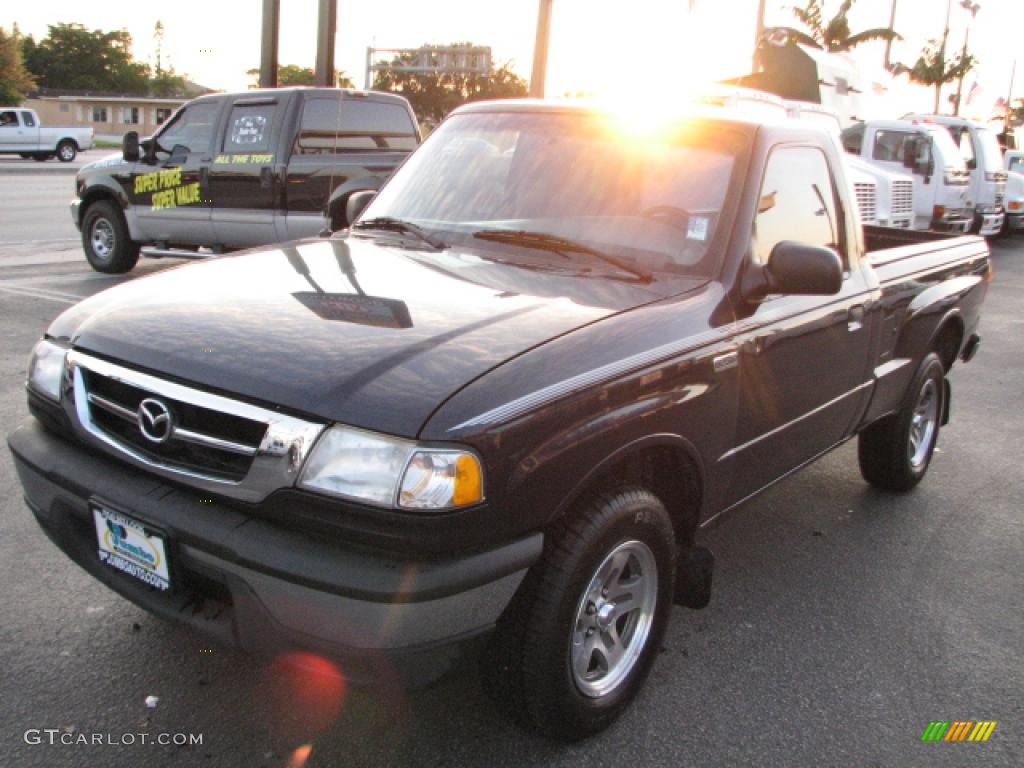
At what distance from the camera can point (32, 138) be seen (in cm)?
3584

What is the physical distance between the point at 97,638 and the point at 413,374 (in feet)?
5.26

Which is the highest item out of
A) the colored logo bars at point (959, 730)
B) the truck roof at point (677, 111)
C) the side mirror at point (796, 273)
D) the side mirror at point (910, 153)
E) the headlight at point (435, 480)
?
the side mirror at point (910, 153)

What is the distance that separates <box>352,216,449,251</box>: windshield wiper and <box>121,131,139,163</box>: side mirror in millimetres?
6647

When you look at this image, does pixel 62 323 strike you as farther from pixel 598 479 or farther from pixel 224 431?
pixel 598 479

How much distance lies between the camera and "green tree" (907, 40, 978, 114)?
147ft

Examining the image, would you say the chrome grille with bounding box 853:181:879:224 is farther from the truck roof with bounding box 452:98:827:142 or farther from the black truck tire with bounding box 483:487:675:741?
the black truck tire with bounding box 483:487:675:741

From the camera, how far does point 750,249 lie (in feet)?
10.6

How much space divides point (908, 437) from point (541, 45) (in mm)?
16202

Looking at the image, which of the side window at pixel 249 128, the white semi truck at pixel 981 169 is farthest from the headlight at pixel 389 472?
the white semi truck at pixel 981 169

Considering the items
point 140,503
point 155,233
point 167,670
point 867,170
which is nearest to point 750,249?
point 140,503

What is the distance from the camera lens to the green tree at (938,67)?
44719 mm

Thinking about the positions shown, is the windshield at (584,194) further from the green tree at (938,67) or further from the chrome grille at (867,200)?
the green tree at (938,67)

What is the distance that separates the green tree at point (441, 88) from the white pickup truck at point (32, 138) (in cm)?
3037

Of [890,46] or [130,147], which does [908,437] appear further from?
[890,46]
